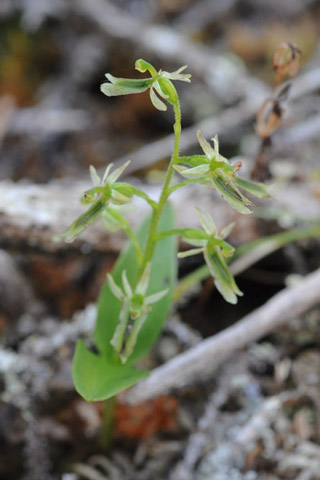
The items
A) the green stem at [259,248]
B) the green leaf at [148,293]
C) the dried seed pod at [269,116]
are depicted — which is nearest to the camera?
the green leaf at [148,293]

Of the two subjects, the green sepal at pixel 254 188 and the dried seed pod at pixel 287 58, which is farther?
the dried seed pod at pixel 287 58

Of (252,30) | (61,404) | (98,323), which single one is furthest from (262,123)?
(252,30)

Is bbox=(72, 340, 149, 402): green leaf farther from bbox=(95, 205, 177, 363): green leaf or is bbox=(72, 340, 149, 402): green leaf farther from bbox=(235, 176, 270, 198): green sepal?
bbox=(235, 176, 270, 198): green sepal

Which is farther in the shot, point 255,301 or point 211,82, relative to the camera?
point 211,82

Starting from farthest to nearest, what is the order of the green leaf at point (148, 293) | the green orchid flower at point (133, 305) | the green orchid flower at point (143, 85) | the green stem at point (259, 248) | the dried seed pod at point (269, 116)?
the green stem at point (259, 248), the dried seed pod at point (269, 116), the green leaf at point (148, 293), the green orchid flower at point (133, 305), the green orchid flower at point (143, 85)

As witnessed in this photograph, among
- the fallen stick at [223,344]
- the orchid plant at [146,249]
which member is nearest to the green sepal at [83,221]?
the orchid plant at [146,249]

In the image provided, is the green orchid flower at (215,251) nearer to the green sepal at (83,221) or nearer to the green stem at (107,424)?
the green sepal at (83,221)

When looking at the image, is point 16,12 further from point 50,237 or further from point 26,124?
point 50,237

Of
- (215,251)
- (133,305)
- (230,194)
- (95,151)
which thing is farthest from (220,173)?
(95,151)
